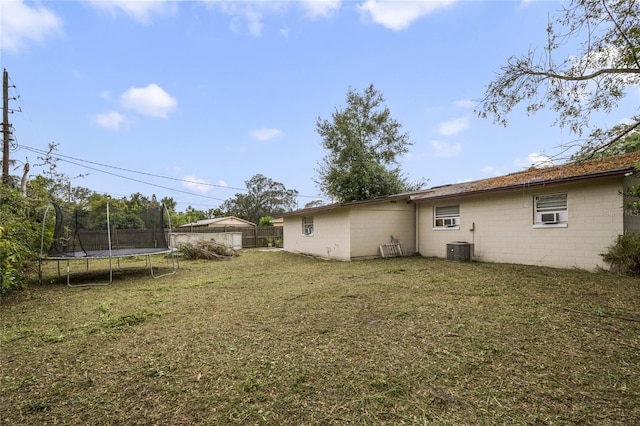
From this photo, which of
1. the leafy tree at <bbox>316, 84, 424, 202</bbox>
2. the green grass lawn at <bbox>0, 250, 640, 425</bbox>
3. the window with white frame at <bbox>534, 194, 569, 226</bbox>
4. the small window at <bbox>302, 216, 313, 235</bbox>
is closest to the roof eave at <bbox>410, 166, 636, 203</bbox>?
the window with white frame at <bbox>534, 194, 569, 226</bbox>

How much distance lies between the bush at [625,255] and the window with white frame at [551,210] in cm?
118

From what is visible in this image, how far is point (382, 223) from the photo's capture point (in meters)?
11.2

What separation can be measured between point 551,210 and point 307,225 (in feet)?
30.2

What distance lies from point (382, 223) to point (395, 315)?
24.3 feet

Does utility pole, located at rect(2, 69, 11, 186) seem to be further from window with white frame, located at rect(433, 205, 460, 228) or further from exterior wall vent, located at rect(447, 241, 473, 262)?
exterior wall vent, located at rect(447, 241, 473, 262)

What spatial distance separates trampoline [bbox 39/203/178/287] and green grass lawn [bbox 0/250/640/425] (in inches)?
72.8

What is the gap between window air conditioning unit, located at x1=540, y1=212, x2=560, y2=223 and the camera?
7719 mm

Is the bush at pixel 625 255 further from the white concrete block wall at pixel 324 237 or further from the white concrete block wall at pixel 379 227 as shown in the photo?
the white concrete block wall at pixel 324 237

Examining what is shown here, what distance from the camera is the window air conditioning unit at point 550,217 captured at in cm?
772

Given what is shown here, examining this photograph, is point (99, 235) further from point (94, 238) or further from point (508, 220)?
point (508, 220)

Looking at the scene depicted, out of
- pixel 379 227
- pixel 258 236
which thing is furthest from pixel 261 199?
pixel 379 227

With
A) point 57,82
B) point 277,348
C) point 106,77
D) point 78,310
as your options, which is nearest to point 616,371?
point 277,348

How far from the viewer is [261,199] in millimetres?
45094

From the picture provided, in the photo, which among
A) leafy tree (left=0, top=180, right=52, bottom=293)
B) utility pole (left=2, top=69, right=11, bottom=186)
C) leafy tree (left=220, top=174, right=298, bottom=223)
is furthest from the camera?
leafy tree (left=220, top=174, right=298, bottom=223)
